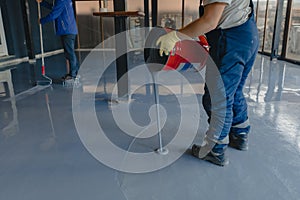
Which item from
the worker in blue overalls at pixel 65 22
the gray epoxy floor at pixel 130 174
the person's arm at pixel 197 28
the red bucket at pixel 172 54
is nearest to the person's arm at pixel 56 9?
the worker in blue overalls at pixel 65 22

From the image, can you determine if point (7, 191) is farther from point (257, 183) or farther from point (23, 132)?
point (257, 183)

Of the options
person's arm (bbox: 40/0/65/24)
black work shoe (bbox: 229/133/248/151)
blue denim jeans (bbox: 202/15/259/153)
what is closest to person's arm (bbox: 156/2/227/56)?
blue denim jeans (bbox: 202/15/259/153)

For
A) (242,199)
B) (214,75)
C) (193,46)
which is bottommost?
(242,199)

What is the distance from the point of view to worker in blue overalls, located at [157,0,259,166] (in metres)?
1.44

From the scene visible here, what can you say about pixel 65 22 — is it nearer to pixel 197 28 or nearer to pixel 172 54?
pixel 172 54

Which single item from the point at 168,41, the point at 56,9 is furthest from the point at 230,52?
the point at 56,9

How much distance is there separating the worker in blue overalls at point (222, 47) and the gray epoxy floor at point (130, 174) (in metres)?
0.19

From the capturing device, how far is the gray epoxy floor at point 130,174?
1470 millimetres

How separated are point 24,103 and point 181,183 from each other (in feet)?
7.99

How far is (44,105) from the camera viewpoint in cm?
300

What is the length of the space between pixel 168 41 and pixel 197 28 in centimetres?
19

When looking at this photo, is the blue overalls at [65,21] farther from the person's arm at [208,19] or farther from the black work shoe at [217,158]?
the black work shoe at [217,158]

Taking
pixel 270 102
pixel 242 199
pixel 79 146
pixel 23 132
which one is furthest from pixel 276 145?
pixel 23 132

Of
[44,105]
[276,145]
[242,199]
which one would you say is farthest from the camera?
[44,105]
